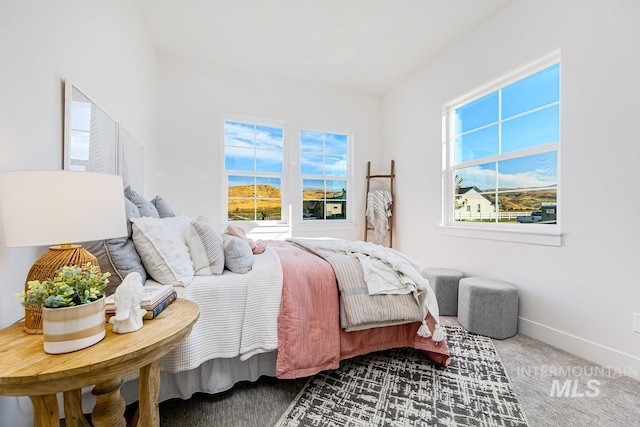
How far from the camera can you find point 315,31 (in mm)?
3045

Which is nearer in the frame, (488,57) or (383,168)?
(488,57)

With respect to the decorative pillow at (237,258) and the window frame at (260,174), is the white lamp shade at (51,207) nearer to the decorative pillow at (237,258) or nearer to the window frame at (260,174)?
the decorative pillow at (237,258)

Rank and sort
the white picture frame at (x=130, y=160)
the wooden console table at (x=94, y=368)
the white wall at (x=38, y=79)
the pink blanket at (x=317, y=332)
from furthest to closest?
1. the white picture frame at (x=130, y=160)
2. the pink blanket at (x=317, y=332)
3. the white wall at (x=38, y=79)
4. the wooden console table at (x=94, y=368)

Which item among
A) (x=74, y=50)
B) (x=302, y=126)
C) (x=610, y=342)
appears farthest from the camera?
(x=302, y=126)

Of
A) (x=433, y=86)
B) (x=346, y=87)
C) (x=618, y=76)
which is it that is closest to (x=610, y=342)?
(x=618, y=76)

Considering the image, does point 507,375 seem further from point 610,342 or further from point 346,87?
point 346,87

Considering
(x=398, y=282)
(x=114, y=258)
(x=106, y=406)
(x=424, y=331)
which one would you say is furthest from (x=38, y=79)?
(x=424, y=331)

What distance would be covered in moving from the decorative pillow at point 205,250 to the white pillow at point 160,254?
0.09 meters

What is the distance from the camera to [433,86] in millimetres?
3570

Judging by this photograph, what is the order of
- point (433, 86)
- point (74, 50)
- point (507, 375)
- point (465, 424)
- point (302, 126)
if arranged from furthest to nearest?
point (302, 126)
point (433, 86)
point (507, 375)
point (74, 50)
point (465, 424)

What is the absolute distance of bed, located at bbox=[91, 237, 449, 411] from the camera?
1.52m

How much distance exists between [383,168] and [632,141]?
2912 millimetres

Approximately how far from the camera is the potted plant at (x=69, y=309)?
0.81 m

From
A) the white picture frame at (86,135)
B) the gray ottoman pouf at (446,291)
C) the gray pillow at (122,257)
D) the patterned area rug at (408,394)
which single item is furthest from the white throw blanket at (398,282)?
the white picture frame at (86,135)
